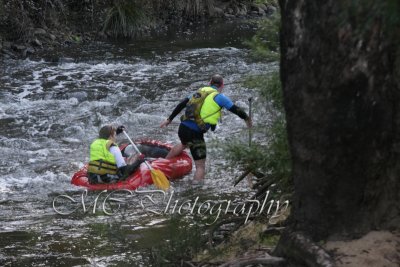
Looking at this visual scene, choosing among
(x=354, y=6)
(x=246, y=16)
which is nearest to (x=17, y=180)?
(x=354, y=6)

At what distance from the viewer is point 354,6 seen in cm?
232

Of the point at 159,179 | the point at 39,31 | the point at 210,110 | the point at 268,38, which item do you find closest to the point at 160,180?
the point at 159,179

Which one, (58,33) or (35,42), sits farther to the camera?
(58,33)

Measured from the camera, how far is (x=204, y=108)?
9180 mm

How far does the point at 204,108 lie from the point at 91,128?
3531 mm

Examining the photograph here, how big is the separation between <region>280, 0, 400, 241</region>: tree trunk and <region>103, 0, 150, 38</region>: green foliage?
16.4m

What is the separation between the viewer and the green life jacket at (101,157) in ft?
29.6

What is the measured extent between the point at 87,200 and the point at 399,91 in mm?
5682

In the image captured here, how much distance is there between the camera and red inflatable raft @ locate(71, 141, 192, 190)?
29.5ft

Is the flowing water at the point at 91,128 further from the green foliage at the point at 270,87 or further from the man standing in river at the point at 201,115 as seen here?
the green foliage at the point at 270,87

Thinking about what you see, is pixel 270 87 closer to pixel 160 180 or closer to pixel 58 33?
pixel 160 180

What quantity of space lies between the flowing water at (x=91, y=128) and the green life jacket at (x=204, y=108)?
0.50m

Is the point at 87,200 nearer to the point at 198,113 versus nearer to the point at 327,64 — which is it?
the point at 198,113

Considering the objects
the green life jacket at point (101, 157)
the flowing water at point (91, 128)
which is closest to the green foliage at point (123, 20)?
the flowing water at point (91, 128)
